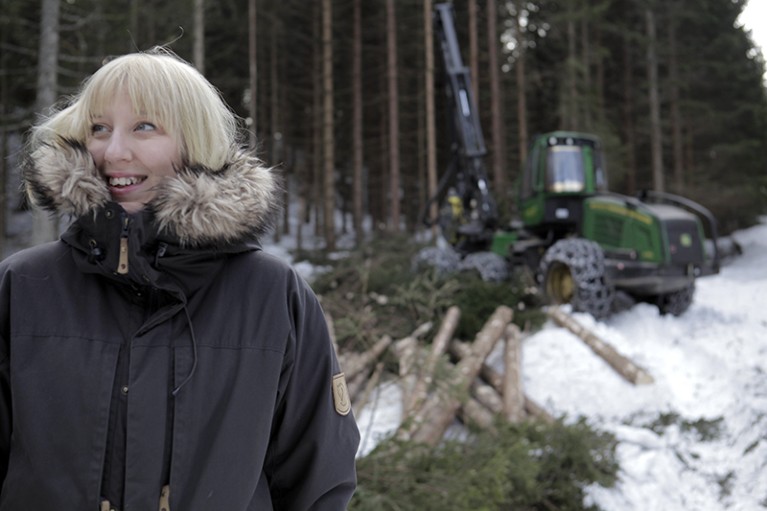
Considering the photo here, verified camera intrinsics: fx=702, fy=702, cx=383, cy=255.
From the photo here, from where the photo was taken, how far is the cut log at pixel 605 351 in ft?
23.8

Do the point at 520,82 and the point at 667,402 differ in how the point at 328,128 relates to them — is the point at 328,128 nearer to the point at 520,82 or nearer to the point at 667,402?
the point at 520,82

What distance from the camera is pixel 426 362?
5898 millimetres

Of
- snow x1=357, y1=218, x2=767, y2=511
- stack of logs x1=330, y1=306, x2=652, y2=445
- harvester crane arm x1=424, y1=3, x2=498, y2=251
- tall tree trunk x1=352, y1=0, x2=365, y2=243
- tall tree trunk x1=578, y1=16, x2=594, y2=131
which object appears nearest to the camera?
snow x1=357, y1=218, x2=767, y2=511

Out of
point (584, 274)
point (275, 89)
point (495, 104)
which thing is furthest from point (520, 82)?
point (584, 274)

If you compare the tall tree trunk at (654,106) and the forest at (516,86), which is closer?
the forest at (516,86)

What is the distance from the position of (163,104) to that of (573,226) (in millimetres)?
10420

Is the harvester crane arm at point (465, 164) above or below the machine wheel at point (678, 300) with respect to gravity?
above

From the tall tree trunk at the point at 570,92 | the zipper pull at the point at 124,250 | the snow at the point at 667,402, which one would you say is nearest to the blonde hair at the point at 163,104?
the zipper pull at the point at 124,250

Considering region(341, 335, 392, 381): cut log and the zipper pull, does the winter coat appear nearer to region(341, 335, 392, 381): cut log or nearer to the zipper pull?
the zipper pull

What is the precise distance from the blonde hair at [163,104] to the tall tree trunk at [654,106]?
23329 mm

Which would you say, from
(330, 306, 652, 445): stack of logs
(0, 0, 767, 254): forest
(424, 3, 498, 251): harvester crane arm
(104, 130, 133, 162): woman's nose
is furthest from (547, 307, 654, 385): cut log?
(0, 0, 767, 254): forest

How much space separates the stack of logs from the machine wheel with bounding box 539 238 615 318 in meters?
0.53

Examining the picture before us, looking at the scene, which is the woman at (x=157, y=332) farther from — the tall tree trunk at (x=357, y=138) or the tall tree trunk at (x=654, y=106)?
the tall tree trunk at (x=654, y=106)

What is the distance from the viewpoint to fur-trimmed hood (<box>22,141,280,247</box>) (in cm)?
161
